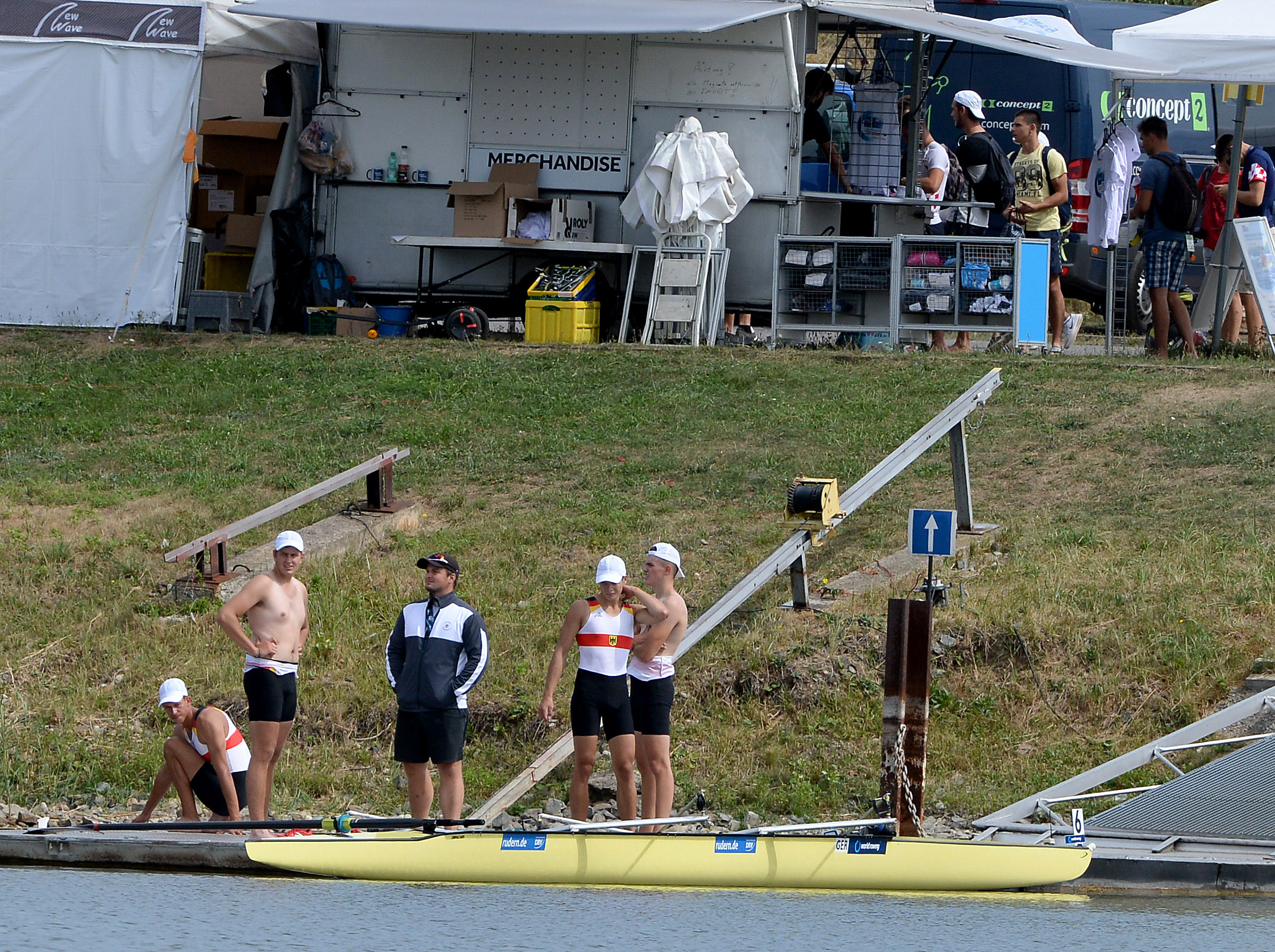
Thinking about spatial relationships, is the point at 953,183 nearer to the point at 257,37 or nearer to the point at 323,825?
the point at 257,37

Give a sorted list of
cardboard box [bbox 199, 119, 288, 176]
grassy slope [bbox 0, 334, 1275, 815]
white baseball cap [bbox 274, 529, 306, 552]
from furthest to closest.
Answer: cardboard box [bbox 199, 119, 288, 176]
grassy slope [bbox 0, 334, 1275, 815]
white baseball cap [bbox 274, 529, 306, 552]

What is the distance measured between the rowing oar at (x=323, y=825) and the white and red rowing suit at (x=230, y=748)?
344mm

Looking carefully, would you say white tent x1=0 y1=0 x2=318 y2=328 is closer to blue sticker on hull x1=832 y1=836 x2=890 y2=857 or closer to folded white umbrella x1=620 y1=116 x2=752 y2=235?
folded white umbrella x1=620 y1=116 x2=752 y2=235

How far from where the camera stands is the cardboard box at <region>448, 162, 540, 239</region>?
711 inches

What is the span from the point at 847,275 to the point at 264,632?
30.3ft

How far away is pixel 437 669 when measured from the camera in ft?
29.1

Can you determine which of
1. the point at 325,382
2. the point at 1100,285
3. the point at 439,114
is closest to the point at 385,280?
the point at 439,114

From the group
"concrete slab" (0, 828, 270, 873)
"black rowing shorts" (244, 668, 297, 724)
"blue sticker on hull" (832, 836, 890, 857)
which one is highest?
"black rowing shorts" (244, 668, 297, 724)

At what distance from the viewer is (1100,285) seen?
70.2ft

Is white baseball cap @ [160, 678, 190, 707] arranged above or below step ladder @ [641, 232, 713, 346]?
below

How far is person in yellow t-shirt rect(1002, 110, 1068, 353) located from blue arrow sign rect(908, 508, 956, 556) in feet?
26.4

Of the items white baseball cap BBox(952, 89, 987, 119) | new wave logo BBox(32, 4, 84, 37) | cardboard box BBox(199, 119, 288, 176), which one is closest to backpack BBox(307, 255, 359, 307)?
cardboard box BBox(199, 119, 288, 176)

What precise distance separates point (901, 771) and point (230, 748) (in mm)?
3457

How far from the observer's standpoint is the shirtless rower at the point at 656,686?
29.8 feet
